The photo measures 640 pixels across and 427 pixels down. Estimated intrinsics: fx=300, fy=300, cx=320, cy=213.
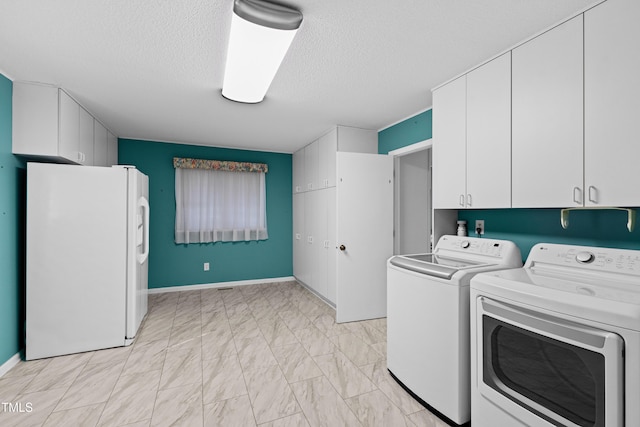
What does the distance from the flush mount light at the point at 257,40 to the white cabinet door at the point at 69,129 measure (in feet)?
5.05

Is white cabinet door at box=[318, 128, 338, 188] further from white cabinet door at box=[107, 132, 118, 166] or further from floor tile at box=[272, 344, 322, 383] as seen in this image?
white cabinet door at box=[107, 132, 118, 166]

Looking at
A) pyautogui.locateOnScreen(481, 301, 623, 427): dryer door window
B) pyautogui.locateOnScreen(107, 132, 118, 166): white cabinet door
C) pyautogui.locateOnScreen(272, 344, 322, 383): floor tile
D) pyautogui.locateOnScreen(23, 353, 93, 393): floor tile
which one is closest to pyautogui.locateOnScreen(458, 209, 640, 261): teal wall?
pyautogui.locateOnScreen(481, 301, 623, 427): dryer door window

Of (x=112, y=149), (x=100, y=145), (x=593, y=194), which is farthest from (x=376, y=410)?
(x=112, y=149)

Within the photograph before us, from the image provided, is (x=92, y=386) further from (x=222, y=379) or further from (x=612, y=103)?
(x=612, y=103)

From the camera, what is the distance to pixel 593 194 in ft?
5.12

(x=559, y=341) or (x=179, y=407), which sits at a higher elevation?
(x=559, y=341)

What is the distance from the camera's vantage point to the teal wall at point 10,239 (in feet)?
7.88

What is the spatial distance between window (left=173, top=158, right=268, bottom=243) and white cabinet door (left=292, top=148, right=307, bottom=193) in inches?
21.3

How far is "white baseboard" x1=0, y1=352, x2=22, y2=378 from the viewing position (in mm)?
2377

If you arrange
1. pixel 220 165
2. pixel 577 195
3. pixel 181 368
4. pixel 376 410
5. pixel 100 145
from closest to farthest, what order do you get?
1. pixel 577 195
2. pixel 376 410
3. pixel 181 368
4. pixel 100 145
5. pixel 220 165

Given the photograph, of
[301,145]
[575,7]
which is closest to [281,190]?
[301,145]

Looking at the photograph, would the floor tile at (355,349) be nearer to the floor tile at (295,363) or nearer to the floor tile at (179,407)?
the floor tile at (295,363)

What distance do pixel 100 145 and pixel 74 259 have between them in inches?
64.6

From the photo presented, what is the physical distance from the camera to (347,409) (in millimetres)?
1971
